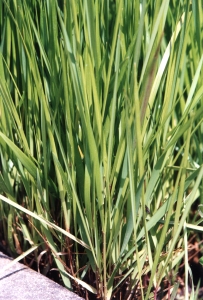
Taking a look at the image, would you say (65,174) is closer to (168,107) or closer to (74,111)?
(74,111)

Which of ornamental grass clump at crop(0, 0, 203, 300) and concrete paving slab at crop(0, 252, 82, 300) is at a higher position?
ornamental grass clump at crop(0, 0, 203, 300)

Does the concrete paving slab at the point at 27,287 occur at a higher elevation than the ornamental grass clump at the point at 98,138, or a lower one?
lower

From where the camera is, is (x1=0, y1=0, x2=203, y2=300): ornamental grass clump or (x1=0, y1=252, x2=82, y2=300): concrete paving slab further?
(x1=0, y1=252, x2=82, y2=300): concrete paving slab

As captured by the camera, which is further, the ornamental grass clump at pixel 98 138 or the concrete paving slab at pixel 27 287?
the concrete paving slab at pixel 27 287

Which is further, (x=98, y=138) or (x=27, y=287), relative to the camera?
(x=27, y=287)
